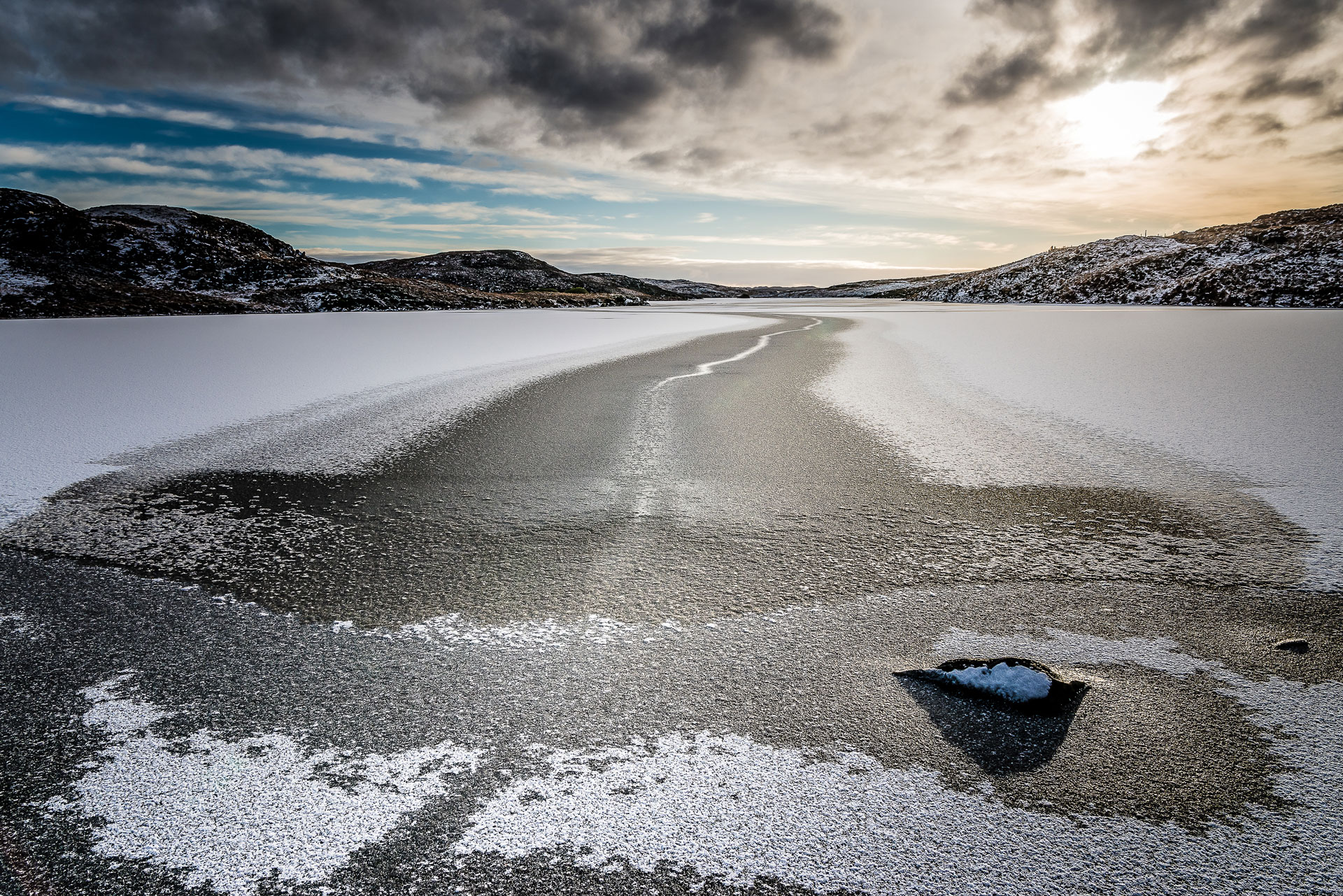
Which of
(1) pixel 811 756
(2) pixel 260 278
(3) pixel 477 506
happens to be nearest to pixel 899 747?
(1) pixel 811 756

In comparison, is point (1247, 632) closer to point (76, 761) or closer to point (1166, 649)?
point (1166, 649)

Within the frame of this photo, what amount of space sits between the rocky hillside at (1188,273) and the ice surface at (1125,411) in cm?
2604

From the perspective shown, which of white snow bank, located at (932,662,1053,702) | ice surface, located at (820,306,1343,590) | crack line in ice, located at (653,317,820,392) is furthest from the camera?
crack line in ice, located at (653,317,820,392)

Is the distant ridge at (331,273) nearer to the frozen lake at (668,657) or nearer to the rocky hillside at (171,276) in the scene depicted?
the rocky hillside at (171,276)

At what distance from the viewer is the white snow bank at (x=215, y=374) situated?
636 cm

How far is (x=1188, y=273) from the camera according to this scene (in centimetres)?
4506

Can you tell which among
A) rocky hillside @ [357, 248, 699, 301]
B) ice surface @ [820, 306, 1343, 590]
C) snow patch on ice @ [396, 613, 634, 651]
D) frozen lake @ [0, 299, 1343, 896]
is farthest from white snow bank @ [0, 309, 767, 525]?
rocky hillside @ [357, 248, 699, 301]

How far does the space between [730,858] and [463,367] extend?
11536 mm

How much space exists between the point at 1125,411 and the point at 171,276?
64542 millimetres

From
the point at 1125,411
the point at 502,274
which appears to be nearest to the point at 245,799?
the point at 1125,411

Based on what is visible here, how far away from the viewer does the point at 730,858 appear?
5.83 ft

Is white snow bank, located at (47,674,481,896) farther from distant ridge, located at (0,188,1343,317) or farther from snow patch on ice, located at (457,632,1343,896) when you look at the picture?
distant ridge, located at (0,188,1343,317)

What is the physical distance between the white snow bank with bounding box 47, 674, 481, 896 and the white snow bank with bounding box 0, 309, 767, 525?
3306 millimetres

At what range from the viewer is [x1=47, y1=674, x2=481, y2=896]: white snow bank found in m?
1.78
